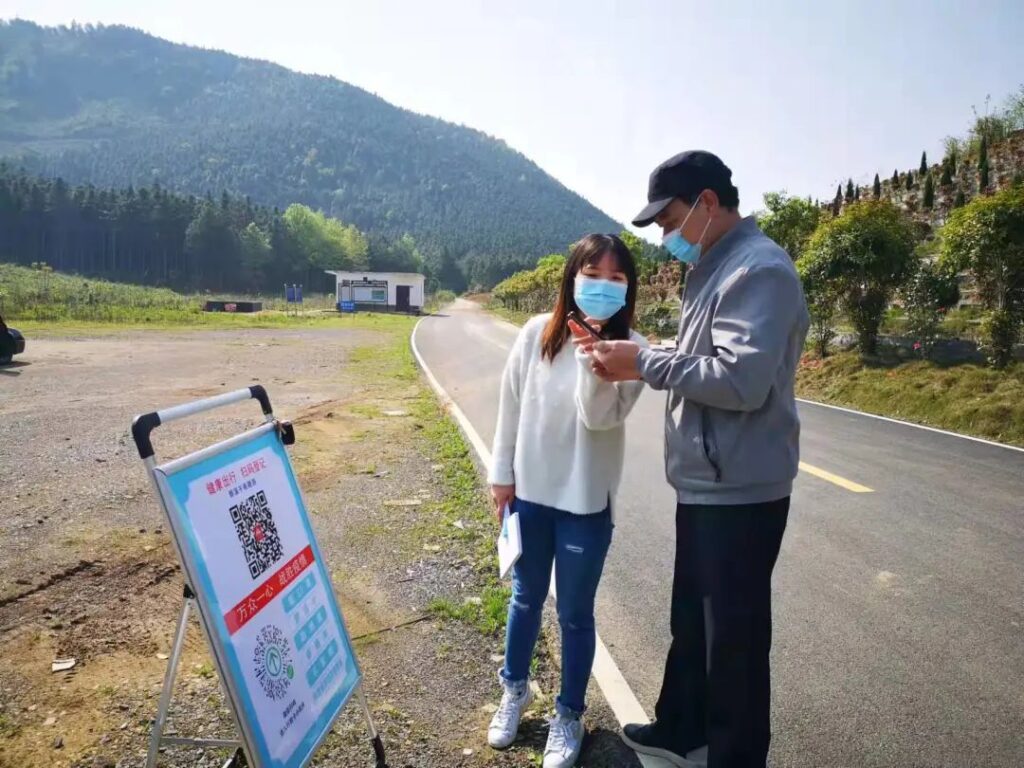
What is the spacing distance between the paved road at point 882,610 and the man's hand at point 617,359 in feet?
5.52

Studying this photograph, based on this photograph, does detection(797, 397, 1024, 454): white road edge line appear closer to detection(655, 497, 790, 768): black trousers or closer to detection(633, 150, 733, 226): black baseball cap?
detection(655, 497, 790, 768): black trousers

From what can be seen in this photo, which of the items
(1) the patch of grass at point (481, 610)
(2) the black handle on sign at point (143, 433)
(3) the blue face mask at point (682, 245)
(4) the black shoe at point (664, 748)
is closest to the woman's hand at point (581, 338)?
(3) the blue face mask at point (682, 245)

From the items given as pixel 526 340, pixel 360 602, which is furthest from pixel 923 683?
pixel 360 602

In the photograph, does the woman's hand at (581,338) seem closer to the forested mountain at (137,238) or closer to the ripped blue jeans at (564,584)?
the ripped blue jeans at (564,584)

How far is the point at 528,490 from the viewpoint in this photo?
8.70 feet

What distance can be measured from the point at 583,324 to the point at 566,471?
0.56 metres

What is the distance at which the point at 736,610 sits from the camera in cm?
222

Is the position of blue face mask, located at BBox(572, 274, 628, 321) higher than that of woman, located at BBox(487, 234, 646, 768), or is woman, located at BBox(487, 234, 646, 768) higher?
blue face mask, located at BBox(572, 274, 628, 321)

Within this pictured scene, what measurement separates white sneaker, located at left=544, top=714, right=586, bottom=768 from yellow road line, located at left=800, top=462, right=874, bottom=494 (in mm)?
4803

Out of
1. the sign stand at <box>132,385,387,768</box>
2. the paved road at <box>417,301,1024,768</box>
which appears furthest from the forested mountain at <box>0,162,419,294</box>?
the sign stand at <box>132,385,387,768</box>

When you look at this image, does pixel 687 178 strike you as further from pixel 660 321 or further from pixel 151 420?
pixel 660 321

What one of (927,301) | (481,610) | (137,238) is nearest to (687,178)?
(481,610)

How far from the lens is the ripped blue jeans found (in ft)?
8.50

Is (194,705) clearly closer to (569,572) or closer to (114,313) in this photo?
(569,572)
